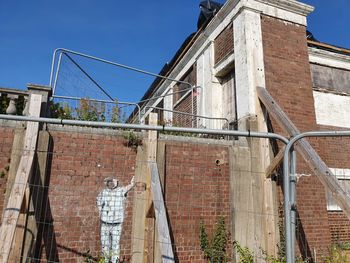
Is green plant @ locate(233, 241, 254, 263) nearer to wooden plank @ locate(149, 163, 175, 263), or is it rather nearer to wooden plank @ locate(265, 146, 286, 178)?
wooden plank @ locate(265, 146, 286, 178)

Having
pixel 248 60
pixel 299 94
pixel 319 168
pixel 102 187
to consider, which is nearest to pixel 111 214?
pixel 102 187

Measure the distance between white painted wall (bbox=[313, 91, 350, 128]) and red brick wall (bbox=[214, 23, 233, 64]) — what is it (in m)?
2.82

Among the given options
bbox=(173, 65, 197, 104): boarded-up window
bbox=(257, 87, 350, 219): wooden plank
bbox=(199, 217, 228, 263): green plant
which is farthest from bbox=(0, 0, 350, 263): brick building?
bbox=(173, 65, 197, 104): boarded-up window

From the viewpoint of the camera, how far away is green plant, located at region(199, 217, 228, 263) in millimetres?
5656

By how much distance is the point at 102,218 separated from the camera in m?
5.27

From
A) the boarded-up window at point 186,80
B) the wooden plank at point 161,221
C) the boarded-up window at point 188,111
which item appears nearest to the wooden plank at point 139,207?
the wooden plank at point 161,221

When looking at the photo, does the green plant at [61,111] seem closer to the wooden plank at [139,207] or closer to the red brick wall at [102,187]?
the red brick wall at [102,187]

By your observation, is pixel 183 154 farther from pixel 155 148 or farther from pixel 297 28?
pixel 297 28

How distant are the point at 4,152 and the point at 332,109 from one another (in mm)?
8424

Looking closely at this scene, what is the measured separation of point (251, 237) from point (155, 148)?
2705 mm

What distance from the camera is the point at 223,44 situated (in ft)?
28.1

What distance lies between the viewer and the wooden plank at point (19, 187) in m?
3.68

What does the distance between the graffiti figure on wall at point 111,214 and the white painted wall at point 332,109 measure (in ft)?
19.3

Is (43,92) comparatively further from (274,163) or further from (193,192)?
(274,163)
